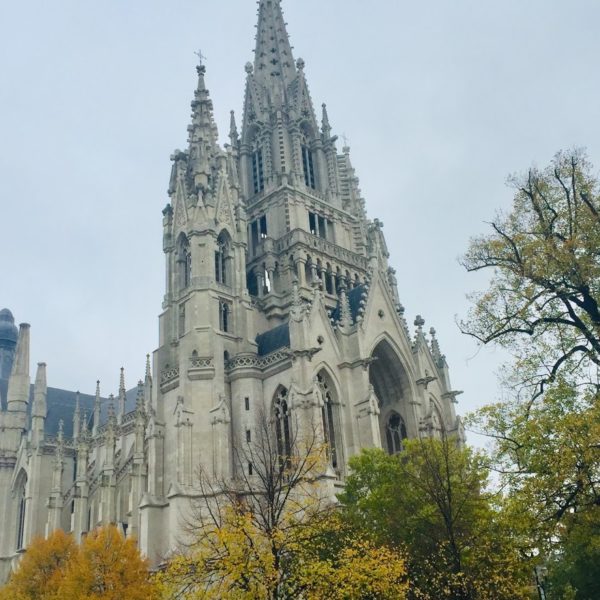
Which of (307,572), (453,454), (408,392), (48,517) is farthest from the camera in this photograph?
(48,517)

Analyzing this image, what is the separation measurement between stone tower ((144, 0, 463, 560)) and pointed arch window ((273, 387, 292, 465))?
110 millimetres

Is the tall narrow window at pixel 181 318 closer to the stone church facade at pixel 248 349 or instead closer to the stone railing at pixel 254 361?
the stone church facade at pixel 248 349

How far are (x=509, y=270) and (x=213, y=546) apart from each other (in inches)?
454

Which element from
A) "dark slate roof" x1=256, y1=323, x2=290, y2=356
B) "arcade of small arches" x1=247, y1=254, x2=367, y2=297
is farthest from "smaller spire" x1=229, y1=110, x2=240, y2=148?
"dark slate roof" x1=256, y1=323, x2=290, y2=356

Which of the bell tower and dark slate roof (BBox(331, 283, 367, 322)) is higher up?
the bell tower

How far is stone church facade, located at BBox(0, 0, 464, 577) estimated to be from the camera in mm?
37656

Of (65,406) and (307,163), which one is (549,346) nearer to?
(307,163)

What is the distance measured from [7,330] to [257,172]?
45.4m

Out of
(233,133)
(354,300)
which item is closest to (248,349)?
(354,300)

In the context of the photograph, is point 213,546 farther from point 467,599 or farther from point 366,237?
point 366,237

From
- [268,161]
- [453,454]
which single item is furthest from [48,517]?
[453,454]

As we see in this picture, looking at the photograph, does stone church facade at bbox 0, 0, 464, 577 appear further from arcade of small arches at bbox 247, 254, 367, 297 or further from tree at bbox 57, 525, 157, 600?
tree at bbox 57, 525, 157, 600

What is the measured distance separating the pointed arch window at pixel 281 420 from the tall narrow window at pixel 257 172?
2060 centimetres

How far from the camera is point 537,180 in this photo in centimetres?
2022
